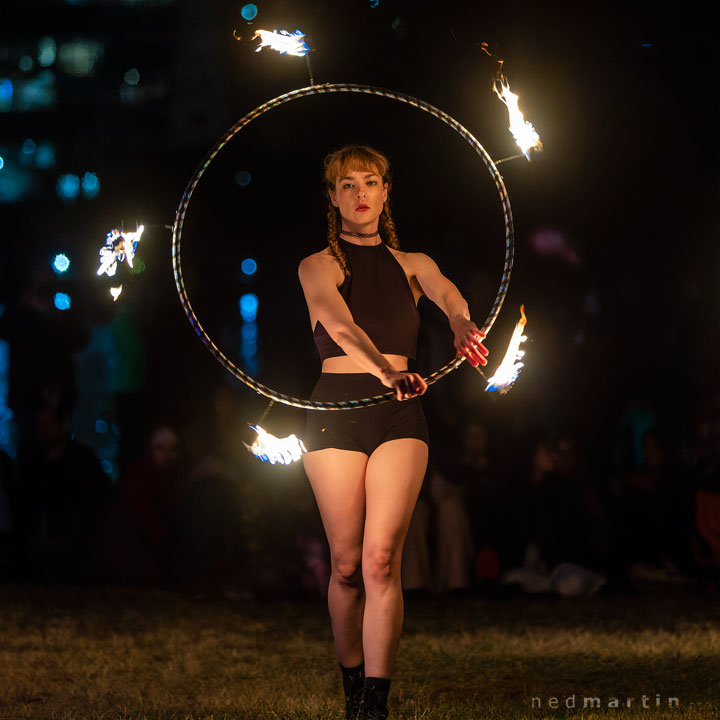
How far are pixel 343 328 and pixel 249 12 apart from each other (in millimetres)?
5242

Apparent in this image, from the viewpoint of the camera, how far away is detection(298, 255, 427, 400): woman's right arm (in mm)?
4430

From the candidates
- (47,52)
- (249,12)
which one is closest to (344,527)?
(249,12)

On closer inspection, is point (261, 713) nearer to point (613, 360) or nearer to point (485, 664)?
point (485, 664)

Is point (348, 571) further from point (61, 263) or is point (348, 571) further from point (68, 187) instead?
point (68, 187)

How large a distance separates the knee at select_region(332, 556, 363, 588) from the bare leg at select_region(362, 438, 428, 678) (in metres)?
0.20

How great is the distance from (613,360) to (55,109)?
546cm

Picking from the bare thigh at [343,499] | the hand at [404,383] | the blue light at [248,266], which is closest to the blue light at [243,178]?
the blue light at [248,266]

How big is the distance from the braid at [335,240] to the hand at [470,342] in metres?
0.58

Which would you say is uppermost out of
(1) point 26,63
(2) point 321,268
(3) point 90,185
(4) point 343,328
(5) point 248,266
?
(1) point 26,63

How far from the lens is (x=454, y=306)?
4973mm

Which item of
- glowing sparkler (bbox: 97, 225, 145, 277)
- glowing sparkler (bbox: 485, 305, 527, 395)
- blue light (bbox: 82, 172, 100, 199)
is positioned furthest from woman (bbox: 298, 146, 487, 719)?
blue light (bbox: 82, 172, 100, 199)

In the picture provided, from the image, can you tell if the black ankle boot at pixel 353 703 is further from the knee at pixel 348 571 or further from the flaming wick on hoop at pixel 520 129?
the flaming wick on hoop at pixel 520 129

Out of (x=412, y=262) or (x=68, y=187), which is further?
(x=68, y=187)

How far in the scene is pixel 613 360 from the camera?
943 centimetres
